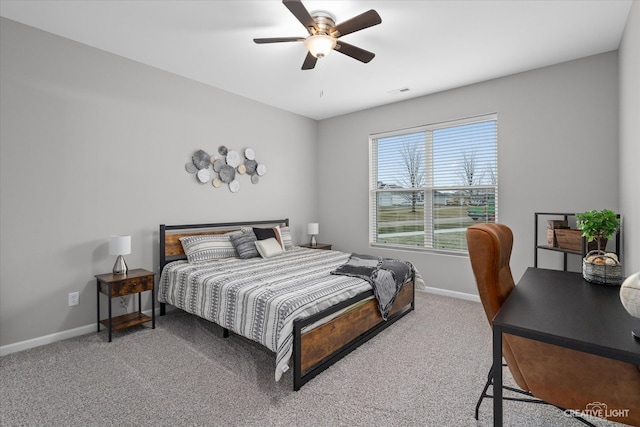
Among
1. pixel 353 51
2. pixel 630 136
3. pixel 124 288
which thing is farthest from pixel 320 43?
pixel 124 288

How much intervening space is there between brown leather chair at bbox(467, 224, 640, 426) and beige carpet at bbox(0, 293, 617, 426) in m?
0.70

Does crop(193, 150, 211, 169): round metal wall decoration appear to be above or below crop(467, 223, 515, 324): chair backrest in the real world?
above

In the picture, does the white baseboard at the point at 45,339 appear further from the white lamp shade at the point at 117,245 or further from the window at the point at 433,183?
the window at the point at 433,183

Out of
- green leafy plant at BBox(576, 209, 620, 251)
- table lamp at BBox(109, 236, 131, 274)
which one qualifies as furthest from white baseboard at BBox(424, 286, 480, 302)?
table lamp at BBox(109, 236, 131, 274)

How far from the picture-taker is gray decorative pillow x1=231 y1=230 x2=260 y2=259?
12.2 ft

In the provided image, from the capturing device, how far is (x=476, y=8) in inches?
93.2

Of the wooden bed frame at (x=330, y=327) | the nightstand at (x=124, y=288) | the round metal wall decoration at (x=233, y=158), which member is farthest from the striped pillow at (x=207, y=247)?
the round metal wall decoration at (x=233, y=158)

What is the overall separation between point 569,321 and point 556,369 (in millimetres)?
292

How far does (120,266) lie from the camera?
3.08m

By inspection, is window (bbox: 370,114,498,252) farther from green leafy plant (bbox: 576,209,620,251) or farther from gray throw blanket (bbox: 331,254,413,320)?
green leafy plant (bbox: 576,209,620,251)

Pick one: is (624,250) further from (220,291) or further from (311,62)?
(220,291)

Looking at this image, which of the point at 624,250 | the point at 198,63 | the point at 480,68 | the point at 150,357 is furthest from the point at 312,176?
the point at 624,250

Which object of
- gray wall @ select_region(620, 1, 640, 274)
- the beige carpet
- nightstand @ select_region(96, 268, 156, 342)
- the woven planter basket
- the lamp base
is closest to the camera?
the woven planter basket

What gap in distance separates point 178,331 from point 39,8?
9.88 ft
